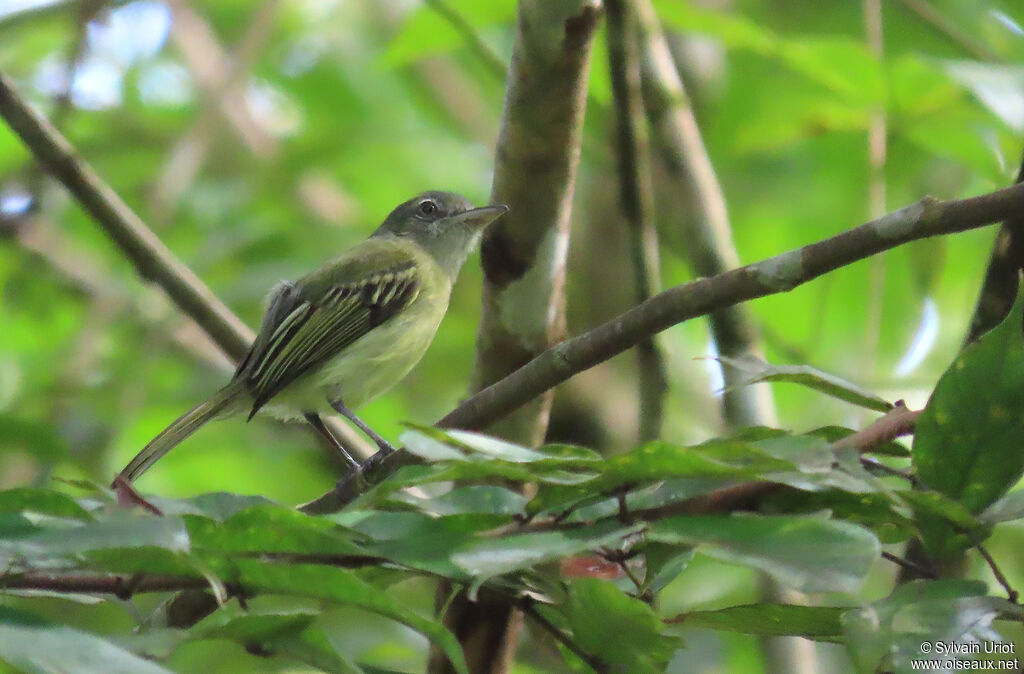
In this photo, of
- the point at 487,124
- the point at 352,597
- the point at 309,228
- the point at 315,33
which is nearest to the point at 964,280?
the point at 487,124

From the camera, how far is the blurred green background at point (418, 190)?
4449mm

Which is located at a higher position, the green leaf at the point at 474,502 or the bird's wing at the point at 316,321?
the bird's wing at the point at 316,321

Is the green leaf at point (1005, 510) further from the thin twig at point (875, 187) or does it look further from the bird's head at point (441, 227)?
the bird's head at point (441, 227)

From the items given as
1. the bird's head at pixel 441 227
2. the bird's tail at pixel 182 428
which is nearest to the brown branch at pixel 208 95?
the bird's head at pixel 441 227

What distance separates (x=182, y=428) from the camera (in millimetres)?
4109

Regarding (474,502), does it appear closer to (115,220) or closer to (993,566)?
(993,566)

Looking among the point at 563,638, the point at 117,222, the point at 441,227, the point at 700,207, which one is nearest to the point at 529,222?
the point at 700,207

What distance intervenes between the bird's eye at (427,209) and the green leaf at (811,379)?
12.0 ft

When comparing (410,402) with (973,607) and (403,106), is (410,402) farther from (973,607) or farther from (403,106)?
(973,607)

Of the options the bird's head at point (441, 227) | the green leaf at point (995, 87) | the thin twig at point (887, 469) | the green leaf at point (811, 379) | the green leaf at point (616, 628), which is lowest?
the green leaf at point (616, 628)

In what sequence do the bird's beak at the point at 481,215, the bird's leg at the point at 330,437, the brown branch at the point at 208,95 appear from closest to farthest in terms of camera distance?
the bird's beak at the point at 481,215 < the bird's leg at the point at 330,437 < the brown branch at the point at 208,95

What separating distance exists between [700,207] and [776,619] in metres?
2.59

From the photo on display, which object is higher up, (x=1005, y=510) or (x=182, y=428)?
(x=182, y=428)

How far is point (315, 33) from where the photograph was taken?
299 inches
